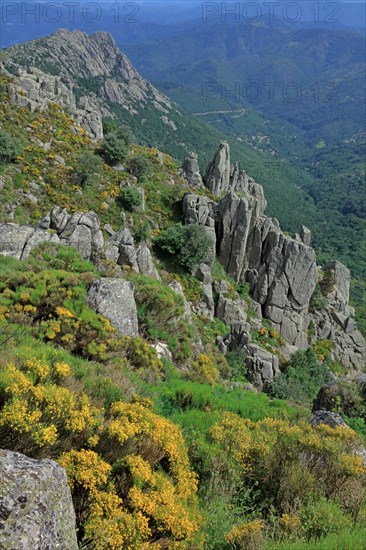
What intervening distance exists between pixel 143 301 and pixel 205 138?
18858cm

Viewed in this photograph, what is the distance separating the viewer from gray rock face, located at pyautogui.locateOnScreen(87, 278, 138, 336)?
12.3 meters

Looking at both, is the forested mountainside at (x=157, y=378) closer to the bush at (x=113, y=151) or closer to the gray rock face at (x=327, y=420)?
the gray rock face at (x=327, y=420)

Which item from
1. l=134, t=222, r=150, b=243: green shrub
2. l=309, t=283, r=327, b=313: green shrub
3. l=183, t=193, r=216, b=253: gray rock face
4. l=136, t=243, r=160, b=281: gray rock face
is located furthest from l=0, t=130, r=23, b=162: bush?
l=309, t=283, r=327, b=313: green shrub

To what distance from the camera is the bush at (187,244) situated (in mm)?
28062

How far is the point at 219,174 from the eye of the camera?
135ft

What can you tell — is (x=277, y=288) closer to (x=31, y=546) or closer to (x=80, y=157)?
(x=80, y=157)

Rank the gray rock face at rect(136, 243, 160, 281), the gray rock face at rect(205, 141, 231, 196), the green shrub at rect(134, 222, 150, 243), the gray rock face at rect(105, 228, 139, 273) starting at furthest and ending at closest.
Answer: the gray rock face at rect(205, 141, 231, 196), the green shrub at rect(134, 222, 150, 243), the gray rock face at rect(136, 243, 160, 281), the gray rock face at rect(105, 228, 139, 273)

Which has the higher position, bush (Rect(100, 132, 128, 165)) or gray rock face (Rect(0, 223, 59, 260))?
bush (Rect(100, 132, 128, 165))

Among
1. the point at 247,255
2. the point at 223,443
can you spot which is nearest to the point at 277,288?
the point at 247,255

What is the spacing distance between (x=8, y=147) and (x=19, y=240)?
49.1 ft

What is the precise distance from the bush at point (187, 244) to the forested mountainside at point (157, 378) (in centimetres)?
12

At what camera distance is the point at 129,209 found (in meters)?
30.4

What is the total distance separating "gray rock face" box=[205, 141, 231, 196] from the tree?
1359 centimetres

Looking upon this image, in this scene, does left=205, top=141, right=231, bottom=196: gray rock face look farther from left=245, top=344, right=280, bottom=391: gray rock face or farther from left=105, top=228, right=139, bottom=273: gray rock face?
left=245, top=344, right=280, bottom=391: gray rock face
